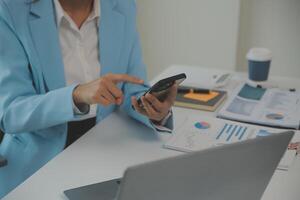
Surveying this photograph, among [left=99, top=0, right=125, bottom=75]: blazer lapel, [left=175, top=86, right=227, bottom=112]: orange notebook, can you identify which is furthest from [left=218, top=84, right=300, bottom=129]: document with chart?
[left=99, top=0, right=125, bottom=75]: blazer lapel

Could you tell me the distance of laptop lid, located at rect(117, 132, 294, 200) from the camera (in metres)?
0.61

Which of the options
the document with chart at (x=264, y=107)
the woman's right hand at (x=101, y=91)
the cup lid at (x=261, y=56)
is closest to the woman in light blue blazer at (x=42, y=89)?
the woman's right hand at (x=101, y=91)

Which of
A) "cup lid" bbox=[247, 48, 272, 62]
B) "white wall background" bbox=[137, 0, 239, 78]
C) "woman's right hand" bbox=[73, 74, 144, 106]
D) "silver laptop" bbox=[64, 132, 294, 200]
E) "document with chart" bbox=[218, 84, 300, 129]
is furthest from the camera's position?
"white wall background" bbox=[137, 0, 239, 78]

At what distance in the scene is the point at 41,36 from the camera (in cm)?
126

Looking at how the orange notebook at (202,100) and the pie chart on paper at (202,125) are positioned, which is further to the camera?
the orange notebook at (202,100)

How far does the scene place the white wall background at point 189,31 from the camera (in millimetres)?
2576

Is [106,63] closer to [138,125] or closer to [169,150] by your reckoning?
[138,125]

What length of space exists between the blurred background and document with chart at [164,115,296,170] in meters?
1.34

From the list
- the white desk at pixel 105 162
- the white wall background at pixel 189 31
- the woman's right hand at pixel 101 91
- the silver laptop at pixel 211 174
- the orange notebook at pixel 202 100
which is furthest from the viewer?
the white wall background at pixel 189 31

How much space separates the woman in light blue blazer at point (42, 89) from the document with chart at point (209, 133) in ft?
0.23

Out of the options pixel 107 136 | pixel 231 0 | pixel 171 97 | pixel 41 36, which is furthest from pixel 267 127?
pixel 231 0

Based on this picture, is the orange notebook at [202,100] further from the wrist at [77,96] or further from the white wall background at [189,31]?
the white wall background at [189,31]

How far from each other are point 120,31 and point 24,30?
A: 1.08 feet

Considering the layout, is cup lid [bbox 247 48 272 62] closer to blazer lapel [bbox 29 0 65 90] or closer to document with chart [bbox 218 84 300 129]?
document with chart [bbox 218 84 300 129]
